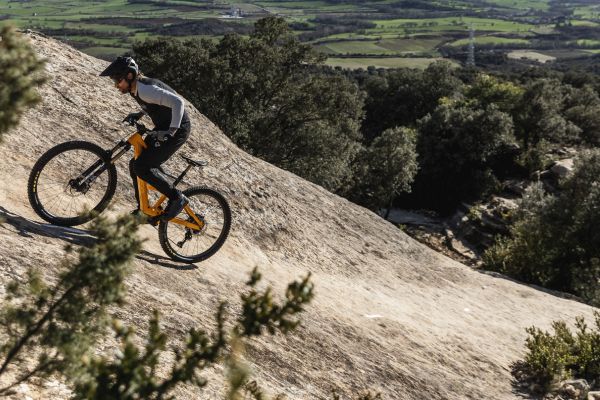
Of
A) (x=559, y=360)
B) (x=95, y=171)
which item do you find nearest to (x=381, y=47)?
(x=559, y=360)

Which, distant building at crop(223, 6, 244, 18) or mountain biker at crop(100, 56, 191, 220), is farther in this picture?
distant building at crop(223, 6, 244, 18)

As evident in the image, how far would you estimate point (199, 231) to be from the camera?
10.3 m

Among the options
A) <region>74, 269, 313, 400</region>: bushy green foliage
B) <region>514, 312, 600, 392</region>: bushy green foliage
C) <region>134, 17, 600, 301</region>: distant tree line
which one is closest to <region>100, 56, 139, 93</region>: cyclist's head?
<region>74, 269, 313, 400</region>: bushy green foliage

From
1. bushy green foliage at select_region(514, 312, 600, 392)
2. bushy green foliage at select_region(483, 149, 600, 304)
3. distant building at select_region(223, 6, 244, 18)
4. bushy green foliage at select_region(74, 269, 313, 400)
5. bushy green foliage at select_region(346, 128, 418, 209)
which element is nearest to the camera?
bushy green foliage at select_region(74, 269, 313, 400)

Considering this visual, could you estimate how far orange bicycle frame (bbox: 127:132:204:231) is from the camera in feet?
30.3

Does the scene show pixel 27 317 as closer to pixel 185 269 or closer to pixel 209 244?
pixel 185 269

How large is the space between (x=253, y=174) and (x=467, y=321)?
23.0 ft

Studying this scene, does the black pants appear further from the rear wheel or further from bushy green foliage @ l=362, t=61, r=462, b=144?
bushy green foliage @ l=362, t=61, r=462, b=144

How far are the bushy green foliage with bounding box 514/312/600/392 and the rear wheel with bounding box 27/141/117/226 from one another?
9.33 m

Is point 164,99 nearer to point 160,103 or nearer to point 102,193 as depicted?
point 160,103

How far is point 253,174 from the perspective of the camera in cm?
1603

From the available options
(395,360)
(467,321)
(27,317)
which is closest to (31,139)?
(395,360)

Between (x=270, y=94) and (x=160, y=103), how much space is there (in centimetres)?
3094

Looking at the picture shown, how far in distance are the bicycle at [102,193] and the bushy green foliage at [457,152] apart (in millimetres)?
42600
